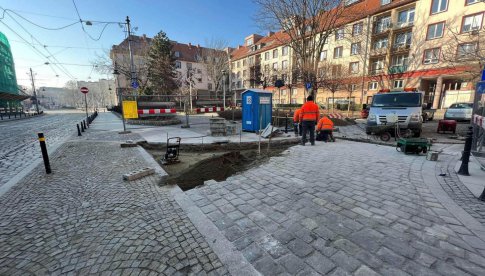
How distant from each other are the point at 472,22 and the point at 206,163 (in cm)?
3247

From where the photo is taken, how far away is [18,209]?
3451mm

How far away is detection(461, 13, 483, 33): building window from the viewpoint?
20.6 m

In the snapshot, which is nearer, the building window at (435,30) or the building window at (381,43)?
the building window at (435,30)

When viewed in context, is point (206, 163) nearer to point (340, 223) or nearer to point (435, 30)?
point (340, 223)

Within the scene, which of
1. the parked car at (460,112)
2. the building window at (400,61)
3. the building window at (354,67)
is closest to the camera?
the parked car at (460,112)

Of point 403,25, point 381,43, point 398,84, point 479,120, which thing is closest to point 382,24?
point 381,43

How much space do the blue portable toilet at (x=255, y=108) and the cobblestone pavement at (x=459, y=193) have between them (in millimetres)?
7566

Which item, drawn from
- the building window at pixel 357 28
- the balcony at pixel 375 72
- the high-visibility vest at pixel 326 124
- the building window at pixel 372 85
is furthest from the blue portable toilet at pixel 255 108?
the building window at pixel 357 28

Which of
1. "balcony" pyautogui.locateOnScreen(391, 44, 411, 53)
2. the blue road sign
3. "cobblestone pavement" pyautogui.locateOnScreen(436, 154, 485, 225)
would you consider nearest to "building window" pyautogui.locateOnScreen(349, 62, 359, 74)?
"balcony" pyautogui.locateOnScreen(391, 44, 411, 53)

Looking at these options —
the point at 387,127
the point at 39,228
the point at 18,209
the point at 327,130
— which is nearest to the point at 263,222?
the point at 39,228

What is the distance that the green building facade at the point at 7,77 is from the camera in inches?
1278

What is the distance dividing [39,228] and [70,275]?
4.72 feet

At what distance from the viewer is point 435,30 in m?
24.1

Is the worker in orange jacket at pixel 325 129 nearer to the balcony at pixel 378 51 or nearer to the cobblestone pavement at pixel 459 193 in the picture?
the cobblestone pavement at pixel 459 193
